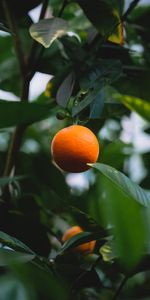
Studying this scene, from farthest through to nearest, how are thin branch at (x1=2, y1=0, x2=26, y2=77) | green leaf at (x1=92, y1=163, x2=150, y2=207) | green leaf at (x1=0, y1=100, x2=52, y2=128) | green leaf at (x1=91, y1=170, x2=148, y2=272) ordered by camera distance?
thin branch at (x1=2, y1=0, x2=26, y2=77), green leaf at (x1=0, y1=100, x2=52, y2=128), green leaf at (x1=92, y1=163, x2=150, y2=207), green leaf at (x1=91, y1=170, x2=148, y2=272)

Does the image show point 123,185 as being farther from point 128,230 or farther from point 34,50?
point 34,50

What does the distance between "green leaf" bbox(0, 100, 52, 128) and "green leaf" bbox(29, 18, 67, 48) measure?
134mm

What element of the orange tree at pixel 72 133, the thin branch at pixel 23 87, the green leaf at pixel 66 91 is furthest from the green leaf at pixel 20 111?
the thin branch at pixel 23 87

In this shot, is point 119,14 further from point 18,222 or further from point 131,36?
point 18,222

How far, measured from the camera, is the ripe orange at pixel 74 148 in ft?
2.55

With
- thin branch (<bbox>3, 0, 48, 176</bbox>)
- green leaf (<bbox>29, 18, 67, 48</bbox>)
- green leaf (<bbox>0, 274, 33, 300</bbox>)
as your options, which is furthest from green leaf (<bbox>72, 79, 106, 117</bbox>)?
green leaf (<bbox>0, 274, 33, 300</bbox>)

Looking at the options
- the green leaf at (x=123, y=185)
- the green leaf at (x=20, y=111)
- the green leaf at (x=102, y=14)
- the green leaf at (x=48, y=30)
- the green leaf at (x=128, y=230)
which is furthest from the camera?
the green leaf at (x=102, y=14)

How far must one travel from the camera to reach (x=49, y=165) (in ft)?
4.22

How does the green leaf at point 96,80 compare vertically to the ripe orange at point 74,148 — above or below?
above

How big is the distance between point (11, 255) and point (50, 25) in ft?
1.53

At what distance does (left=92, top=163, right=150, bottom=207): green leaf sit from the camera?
0.60m

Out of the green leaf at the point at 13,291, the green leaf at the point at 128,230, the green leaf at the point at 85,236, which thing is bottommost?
the green leaf at the point at 85,236

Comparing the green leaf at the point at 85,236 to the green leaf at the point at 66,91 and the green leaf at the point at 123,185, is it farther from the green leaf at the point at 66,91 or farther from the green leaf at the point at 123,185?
the green leaf at the point at 66,91

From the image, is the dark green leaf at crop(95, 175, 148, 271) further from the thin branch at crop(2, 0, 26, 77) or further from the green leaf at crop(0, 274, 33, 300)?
the thin branch at crop(2, 0, 26, 77)
